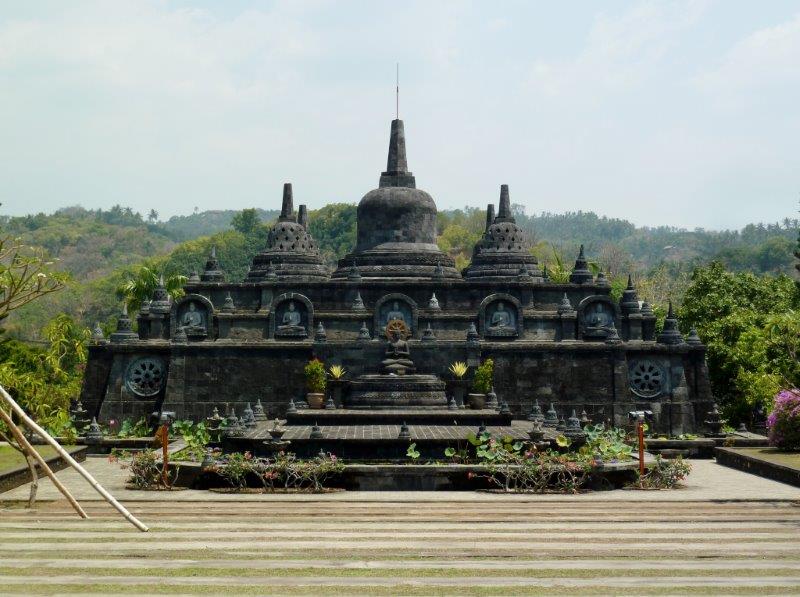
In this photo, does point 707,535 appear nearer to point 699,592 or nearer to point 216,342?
point 699,592

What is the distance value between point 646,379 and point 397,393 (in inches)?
442

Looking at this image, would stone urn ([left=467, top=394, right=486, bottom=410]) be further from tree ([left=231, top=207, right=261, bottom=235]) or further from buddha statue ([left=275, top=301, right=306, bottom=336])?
tree ([left=231, top=207, right=261, bottom=235])

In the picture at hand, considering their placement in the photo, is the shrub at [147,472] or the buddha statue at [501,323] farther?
the buddha statue at [501,323]

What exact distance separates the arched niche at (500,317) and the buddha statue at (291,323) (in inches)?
251

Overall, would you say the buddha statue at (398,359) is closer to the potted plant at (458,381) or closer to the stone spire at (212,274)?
the potted plant at (458,381)

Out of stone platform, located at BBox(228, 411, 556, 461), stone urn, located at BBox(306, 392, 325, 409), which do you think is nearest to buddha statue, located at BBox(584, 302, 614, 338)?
stone urn, located at BBox(306, 392, 325, 409)

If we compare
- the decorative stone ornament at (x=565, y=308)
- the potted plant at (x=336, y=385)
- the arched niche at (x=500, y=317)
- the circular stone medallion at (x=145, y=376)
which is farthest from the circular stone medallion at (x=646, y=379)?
the circular stone medallion at (x=145, y=376)

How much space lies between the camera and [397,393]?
35844mm

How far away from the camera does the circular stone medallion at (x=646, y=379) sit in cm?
4281

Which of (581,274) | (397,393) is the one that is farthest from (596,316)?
(397,393)

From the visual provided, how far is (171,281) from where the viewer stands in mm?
58438

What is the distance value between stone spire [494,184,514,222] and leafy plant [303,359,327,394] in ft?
45.2

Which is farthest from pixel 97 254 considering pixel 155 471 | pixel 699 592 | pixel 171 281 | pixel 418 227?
pixel 699 592

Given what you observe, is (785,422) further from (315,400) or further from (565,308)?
(315,400)
